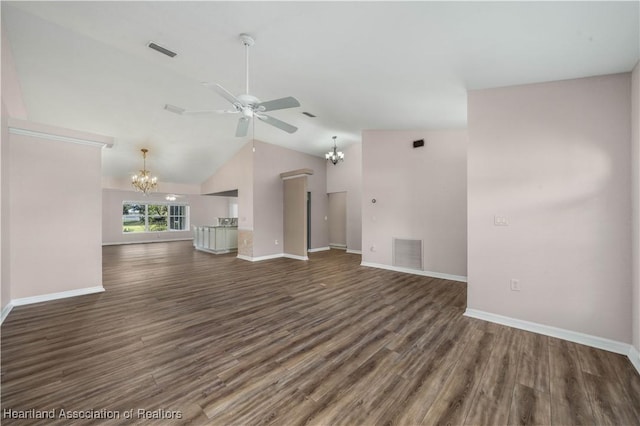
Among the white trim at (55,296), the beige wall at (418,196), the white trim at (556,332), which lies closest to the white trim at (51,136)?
the white trim at (55,296)

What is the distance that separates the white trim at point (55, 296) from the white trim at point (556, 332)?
5866mm

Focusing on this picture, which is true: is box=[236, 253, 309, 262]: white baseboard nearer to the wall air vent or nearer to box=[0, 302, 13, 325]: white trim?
box=[0, 302, 13, 325]: white trim

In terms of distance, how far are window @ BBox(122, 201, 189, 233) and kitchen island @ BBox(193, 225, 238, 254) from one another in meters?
3.75

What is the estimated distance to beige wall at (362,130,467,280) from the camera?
5000 millimetres

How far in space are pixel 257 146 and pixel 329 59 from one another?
187 inches

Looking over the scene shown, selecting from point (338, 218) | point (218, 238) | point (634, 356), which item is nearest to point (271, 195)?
point (218, 238)

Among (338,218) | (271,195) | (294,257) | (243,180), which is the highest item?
(243,180)

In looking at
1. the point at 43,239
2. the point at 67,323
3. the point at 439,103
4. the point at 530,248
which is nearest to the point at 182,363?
the point at 67,323

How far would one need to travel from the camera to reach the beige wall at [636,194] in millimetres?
2271

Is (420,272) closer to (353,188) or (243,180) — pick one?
(353,188)

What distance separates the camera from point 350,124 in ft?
19.1

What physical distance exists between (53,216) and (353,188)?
701 cm

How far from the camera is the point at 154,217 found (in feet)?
38.2

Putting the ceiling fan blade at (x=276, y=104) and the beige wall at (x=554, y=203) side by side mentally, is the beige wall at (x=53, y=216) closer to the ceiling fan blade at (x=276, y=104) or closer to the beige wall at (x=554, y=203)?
the ceiling fan blade at (x=276, y=104)
